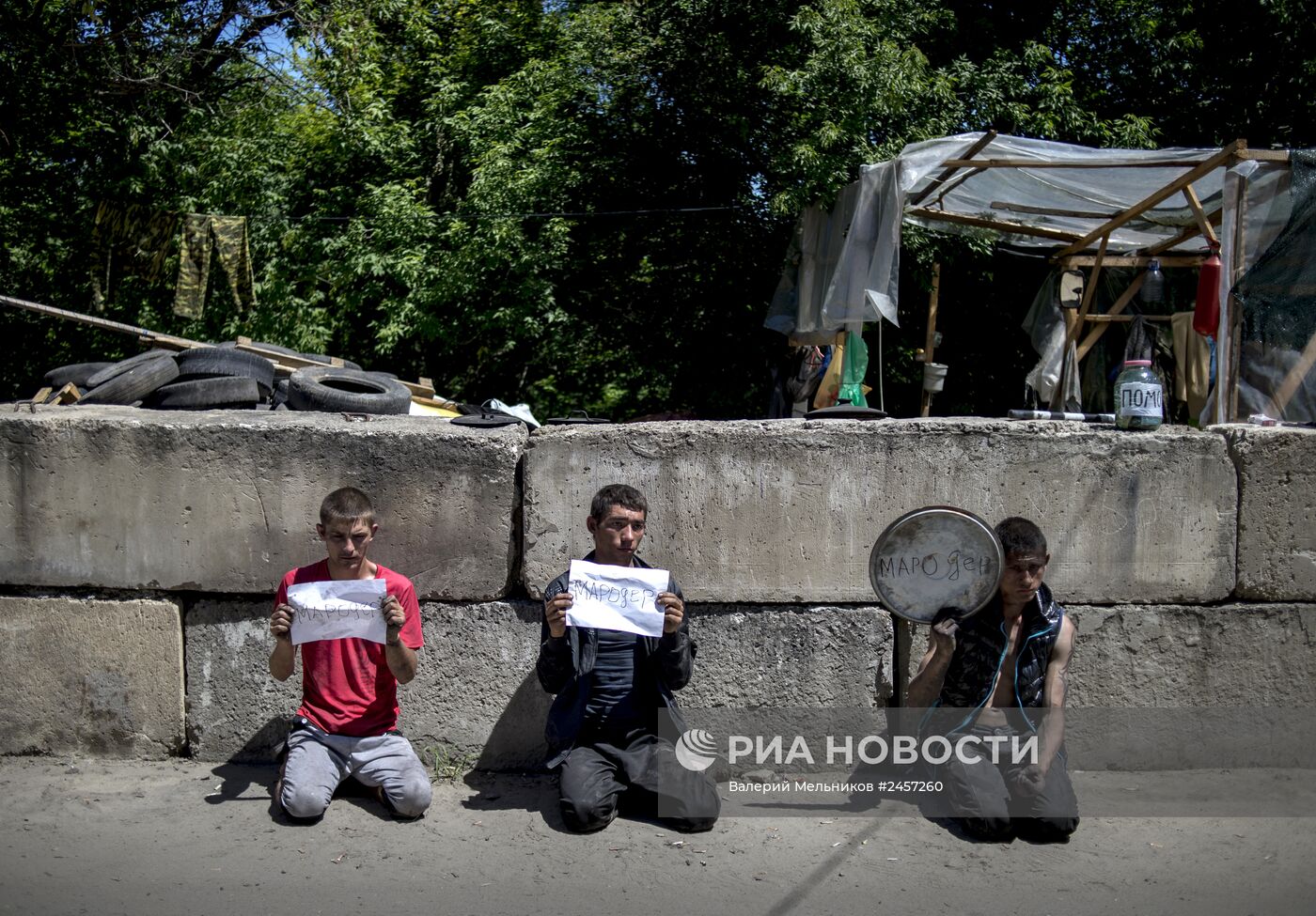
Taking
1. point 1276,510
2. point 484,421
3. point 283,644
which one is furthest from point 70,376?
point 1276,510

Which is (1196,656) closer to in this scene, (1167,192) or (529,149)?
(1167,192)

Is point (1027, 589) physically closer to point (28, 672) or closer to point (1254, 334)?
point (1254, 334)

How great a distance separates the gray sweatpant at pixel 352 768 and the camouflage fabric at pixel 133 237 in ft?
26.3

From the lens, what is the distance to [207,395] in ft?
18.4

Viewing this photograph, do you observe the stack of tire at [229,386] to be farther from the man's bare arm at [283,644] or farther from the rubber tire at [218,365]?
the man's bare arm at [283,644]

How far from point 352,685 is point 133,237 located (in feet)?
27.0

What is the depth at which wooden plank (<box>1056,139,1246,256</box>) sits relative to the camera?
5.64 meters

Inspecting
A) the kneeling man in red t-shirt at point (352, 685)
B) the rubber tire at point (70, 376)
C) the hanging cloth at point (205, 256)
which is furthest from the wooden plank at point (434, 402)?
the hanging cloth at point (205, 256)

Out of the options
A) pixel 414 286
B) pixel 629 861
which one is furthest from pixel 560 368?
pixel 629 861

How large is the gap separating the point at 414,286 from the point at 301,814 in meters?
7.68

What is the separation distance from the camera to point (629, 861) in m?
3.94

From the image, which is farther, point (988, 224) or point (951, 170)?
point (988, 224)

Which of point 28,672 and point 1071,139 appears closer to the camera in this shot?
point 28,672

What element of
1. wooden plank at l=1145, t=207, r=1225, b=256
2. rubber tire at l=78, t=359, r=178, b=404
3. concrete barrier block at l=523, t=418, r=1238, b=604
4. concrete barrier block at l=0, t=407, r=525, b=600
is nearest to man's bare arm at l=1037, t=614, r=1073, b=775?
concrete barrier block at l=523, t=418, r=1238, b=604
